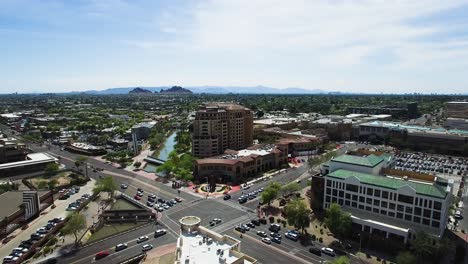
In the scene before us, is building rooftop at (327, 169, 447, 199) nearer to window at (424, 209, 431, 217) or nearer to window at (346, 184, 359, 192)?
window at (346, 184, 359, 192)

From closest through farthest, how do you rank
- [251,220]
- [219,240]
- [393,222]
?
[219,240] < [393,222] < [251,220]

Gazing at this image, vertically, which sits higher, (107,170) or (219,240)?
(219,240)

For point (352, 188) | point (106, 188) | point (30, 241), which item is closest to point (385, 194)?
point (352, 188)

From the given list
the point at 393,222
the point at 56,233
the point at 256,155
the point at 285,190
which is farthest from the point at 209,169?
the point at 393,222

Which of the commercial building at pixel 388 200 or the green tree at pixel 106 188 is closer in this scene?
the commercial building at pixel 388 200

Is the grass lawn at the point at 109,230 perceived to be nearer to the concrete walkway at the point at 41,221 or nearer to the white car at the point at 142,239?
the white car at the point at 142,239

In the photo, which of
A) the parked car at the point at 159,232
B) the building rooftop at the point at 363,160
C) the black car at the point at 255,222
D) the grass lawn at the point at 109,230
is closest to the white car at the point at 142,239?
the parked car at the point at 159,232

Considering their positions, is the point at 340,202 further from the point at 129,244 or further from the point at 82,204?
the point at 82,204
